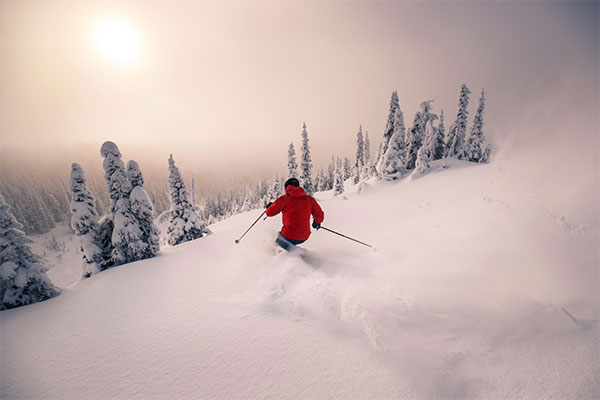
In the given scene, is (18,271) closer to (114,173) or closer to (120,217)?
(120,217)

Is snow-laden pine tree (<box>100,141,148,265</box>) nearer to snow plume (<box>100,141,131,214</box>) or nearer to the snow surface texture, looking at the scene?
snow plume (<box>100,141,131,214</box>)

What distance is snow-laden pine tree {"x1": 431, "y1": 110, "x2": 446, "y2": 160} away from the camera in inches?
1382

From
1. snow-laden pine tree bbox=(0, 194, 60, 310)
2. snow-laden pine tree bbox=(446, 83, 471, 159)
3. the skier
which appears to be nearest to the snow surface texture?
the skier

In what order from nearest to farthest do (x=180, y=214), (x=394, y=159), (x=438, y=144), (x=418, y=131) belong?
(x=180, y=214)
(x=394, y=159)
(x=418, y=131)
(x=438, y=144)

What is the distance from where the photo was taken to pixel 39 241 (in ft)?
198

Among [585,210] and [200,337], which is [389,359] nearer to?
[200,337]

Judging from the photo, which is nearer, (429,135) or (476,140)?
(429,135)

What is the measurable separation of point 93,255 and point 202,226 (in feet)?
28.1

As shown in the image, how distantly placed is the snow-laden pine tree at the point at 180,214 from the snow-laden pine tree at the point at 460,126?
4251 cm

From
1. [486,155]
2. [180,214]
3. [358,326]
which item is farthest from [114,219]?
[486,155]

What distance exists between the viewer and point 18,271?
7500mm

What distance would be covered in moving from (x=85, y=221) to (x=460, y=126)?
4864cm

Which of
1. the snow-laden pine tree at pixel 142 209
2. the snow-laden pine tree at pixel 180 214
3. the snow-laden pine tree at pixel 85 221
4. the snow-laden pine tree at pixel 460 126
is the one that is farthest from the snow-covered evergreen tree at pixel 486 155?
the snow-laden pine tree at pixel 85 221

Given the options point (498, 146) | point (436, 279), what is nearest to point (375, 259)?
point (436, 279)
